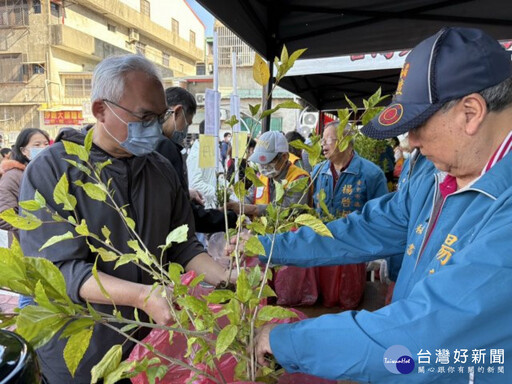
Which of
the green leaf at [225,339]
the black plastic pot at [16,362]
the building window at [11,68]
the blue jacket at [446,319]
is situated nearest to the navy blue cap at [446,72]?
the blue jacket at [446,319]

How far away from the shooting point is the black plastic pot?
0.34m

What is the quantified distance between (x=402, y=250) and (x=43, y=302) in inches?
45.1

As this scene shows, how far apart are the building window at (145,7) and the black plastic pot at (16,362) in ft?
112

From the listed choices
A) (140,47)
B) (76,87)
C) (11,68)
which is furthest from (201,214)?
(140,47)

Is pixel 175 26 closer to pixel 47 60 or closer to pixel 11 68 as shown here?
pixel 47 60

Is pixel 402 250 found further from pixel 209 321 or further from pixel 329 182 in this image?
pixel 329 182

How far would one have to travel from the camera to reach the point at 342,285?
2273 millimetres

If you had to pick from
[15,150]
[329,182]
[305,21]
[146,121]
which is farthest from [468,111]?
[15,150]

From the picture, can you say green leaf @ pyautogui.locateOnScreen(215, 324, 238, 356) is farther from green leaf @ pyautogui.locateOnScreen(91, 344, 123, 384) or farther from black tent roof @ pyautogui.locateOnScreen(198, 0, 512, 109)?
black tent roof @ pyautogui.locateOnScreen(198, 0, 512, 109)

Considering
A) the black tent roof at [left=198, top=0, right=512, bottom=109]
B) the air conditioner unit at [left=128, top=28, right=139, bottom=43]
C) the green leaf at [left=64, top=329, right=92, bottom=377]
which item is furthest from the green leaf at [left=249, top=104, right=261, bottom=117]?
the air conditioner unit at [left=128, top=28, right=139, bottom=43]

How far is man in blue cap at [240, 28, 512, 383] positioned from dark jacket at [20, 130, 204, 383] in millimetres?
395

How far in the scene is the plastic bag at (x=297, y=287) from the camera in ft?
7.45

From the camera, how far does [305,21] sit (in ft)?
10.1

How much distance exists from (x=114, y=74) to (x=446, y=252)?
3.42 ft
